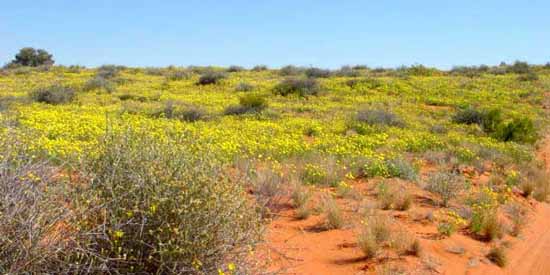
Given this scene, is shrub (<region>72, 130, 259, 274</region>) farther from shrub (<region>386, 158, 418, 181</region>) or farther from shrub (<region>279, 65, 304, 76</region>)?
shrub (<region>279, 65, 304, 76</region>)

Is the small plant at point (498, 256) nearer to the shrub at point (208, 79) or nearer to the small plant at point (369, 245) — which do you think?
the small plant at point (369, 245)

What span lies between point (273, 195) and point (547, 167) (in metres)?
6.77

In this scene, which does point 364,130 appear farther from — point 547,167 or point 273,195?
point 273,195

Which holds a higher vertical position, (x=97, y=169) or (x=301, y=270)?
(x=97, y=169)

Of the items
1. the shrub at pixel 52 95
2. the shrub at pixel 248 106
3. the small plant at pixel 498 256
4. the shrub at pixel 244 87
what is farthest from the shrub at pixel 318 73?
the small plant at pixel 498 256

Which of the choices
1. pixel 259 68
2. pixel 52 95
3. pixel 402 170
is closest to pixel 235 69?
pixel 259 68

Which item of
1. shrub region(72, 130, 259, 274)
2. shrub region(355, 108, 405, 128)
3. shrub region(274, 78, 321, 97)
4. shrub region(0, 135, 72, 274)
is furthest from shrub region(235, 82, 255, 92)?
shrub region(0, 135, 72, 274)

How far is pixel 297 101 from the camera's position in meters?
20.3

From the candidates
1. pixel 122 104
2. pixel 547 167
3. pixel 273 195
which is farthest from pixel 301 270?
pixel 122 104

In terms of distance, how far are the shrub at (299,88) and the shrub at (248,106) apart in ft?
15.2

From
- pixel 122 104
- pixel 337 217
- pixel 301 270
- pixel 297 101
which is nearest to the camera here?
pixel 301 270

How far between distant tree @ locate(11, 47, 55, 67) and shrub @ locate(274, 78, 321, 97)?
32936 millimetres

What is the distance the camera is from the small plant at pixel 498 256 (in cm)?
642

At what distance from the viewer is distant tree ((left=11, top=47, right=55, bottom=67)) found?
4883cm
